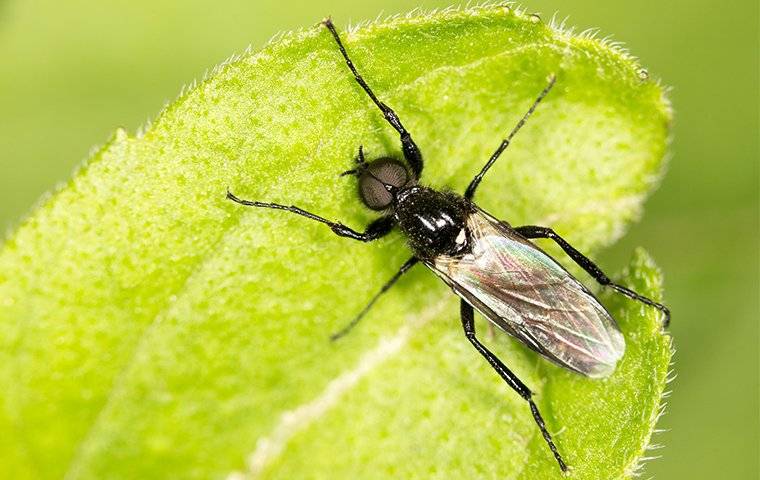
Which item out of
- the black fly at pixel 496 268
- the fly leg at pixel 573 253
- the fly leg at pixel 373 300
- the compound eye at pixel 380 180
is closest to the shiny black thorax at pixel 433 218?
the black fly at pixel 496 268

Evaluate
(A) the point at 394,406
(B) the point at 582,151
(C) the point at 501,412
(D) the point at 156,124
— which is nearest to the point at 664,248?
(B) the point at 582,151

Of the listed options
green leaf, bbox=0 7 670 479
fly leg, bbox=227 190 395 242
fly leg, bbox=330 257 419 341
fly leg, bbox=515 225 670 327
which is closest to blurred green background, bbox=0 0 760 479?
fly leg, bbox=515 225 670 327

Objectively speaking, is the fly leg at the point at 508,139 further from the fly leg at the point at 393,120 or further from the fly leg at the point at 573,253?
the fly leg at the point at 573,253

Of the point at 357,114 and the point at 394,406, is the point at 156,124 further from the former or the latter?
the point at 394,406

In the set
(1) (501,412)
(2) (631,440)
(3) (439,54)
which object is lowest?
(2) (631,440)

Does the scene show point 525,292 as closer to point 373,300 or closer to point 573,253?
point 573,253

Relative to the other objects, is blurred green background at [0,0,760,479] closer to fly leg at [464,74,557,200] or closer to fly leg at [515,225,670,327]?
fly leg at [515,225,670,327]

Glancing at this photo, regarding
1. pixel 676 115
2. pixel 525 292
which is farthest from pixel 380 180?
pixel 676 115
